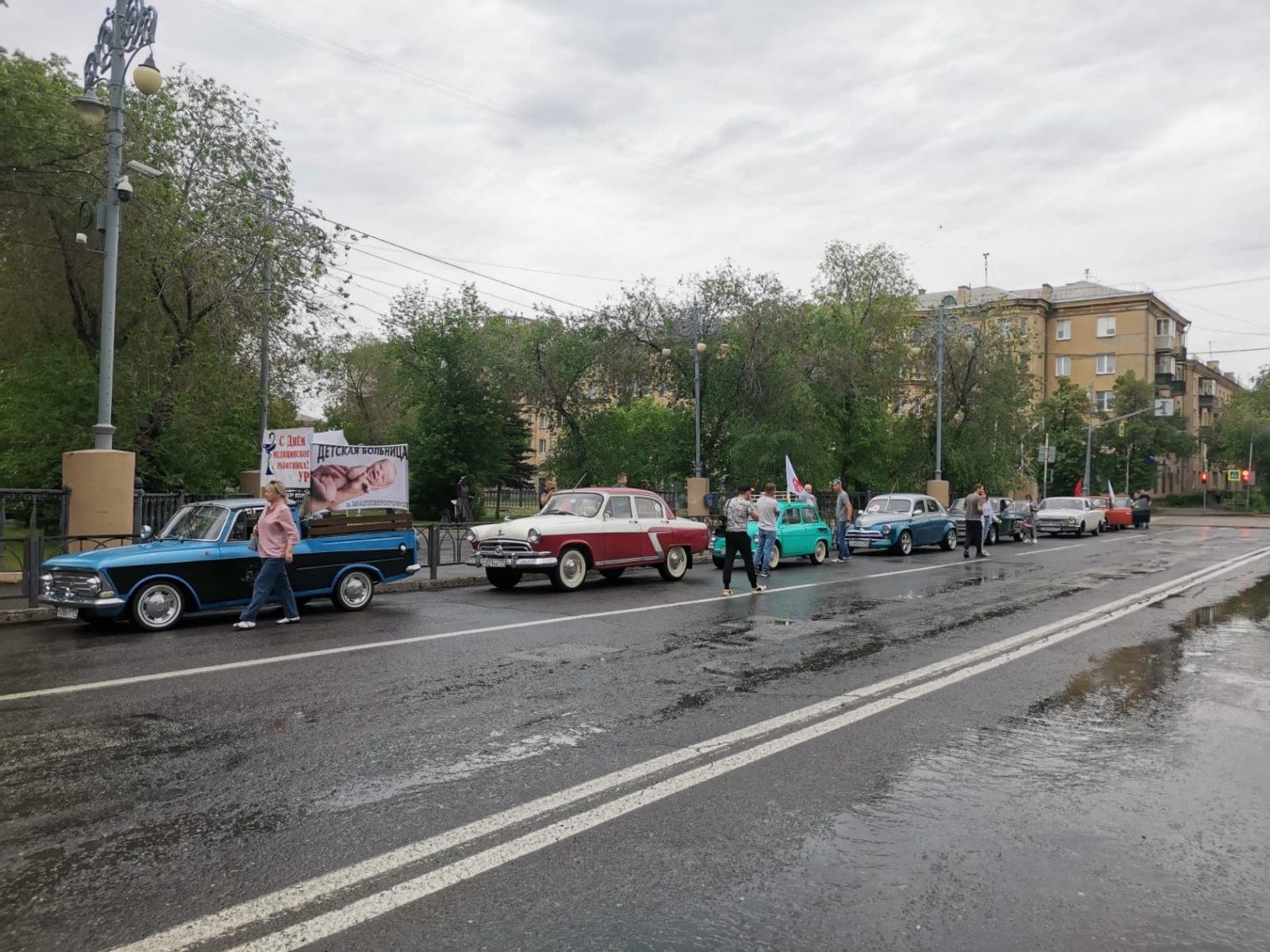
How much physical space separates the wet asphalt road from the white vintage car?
2714 centimetres

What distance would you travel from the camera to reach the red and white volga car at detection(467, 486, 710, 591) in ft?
47.9

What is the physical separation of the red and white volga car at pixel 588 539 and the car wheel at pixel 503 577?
14 mm

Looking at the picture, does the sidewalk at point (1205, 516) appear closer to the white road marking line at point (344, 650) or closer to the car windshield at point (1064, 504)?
the car windshield at point (1064, 504)

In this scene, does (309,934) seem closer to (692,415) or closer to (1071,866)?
(1071,866)

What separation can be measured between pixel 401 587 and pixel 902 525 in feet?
47.6

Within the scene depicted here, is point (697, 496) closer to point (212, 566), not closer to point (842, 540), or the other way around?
point (842, 540)

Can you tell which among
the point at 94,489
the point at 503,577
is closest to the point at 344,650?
the point at 503,577

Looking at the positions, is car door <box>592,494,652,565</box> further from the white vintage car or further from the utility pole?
the white vintage car

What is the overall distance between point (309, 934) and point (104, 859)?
1.27 metres

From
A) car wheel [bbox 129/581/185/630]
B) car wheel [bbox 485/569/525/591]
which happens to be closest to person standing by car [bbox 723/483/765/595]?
car wheel [bbox 485/569/525/591]

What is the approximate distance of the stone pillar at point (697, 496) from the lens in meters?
32.1

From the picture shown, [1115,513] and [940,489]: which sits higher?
[940,489]

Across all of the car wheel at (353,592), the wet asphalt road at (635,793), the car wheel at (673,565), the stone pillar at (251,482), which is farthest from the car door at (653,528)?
the stone pillar at (251,482)

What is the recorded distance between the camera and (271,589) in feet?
35.7
